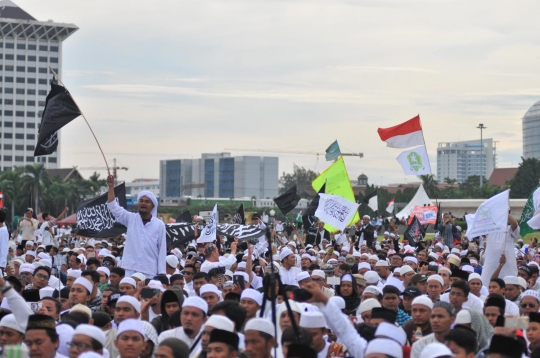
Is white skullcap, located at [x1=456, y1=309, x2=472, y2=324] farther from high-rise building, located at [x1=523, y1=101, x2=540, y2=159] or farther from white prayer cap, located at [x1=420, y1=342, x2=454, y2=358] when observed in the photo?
high-rise building, located at [x1=523, y1=101, x2=540, y2=159]

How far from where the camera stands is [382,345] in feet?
20.1

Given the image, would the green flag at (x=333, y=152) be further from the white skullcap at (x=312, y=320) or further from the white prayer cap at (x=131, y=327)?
the white prayer cap at (x=131, y=327)

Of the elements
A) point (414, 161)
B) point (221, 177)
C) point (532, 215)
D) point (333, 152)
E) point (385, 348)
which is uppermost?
point (333, 152)

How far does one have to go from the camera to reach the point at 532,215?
1656 cm

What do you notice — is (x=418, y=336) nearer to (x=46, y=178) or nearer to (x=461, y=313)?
(x=461, y=313)

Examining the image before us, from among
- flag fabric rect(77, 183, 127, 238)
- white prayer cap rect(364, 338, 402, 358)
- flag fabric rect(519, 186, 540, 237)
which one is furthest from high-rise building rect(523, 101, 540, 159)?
white prayer cap rect(364, 338, 402, 358)

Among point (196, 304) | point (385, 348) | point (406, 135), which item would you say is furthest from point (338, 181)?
point (385, 348)

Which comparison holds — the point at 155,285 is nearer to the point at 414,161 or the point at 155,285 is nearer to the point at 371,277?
the point at 371,277

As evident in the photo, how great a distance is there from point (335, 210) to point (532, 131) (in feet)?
530

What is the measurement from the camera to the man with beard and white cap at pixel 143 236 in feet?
38.7

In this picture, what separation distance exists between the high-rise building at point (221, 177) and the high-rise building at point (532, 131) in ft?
153

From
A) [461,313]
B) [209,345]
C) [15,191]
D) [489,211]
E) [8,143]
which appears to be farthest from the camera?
[8,143]

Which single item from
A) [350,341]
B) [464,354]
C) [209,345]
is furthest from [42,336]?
[464,354]

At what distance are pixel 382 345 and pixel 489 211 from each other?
26.4 feet
